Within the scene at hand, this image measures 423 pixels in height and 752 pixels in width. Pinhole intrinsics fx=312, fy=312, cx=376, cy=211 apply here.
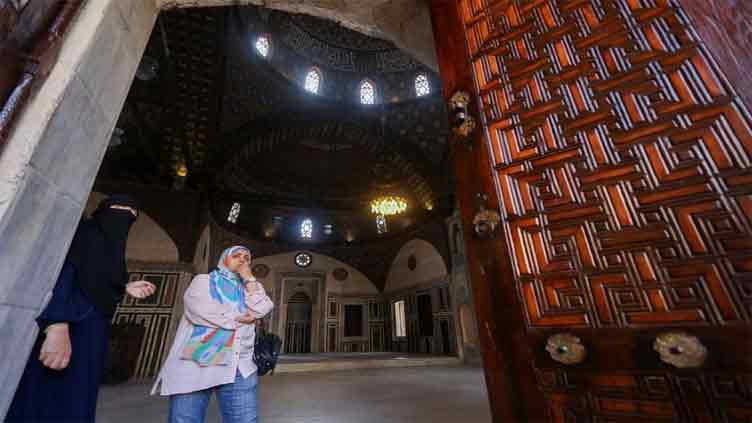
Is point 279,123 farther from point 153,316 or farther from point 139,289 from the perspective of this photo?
point 139,289

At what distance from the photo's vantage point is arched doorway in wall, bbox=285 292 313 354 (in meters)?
13.1

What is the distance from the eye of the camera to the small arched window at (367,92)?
38.0ft

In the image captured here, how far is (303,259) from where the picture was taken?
14016mm

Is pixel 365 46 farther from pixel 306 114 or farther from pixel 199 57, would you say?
pixel 199 57

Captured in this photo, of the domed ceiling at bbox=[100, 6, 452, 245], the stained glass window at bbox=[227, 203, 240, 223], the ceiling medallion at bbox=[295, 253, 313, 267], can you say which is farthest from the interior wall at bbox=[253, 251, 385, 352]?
the stained glass window at bbox=[227, 203, 240, 223]

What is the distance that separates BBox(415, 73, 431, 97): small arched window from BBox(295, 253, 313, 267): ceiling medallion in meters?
8.25

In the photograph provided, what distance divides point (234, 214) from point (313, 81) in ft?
19.0

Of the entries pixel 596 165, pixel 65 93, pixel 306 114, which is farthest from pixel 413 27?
pixel 306 114

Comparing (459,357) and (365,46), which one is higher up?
(365,46)

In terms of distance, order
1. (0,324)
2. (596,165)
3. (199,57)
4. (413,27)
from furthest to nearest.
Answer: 1. (199,57)
2. (413,27)
3. (596,165)
4. (0,324)

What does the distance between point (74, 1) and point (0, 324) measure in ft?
3.34

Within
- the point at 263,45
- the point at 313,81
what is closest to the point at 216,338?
the point at 263,45

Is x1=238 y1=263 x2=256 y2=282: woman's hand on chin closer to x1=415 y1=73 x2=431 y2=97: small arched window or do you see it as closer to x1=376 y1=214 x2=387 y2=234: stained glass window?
x1=415 y1=73 x2=431 y2=97: small arched window

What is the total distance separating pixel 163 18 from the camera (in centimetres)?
548
